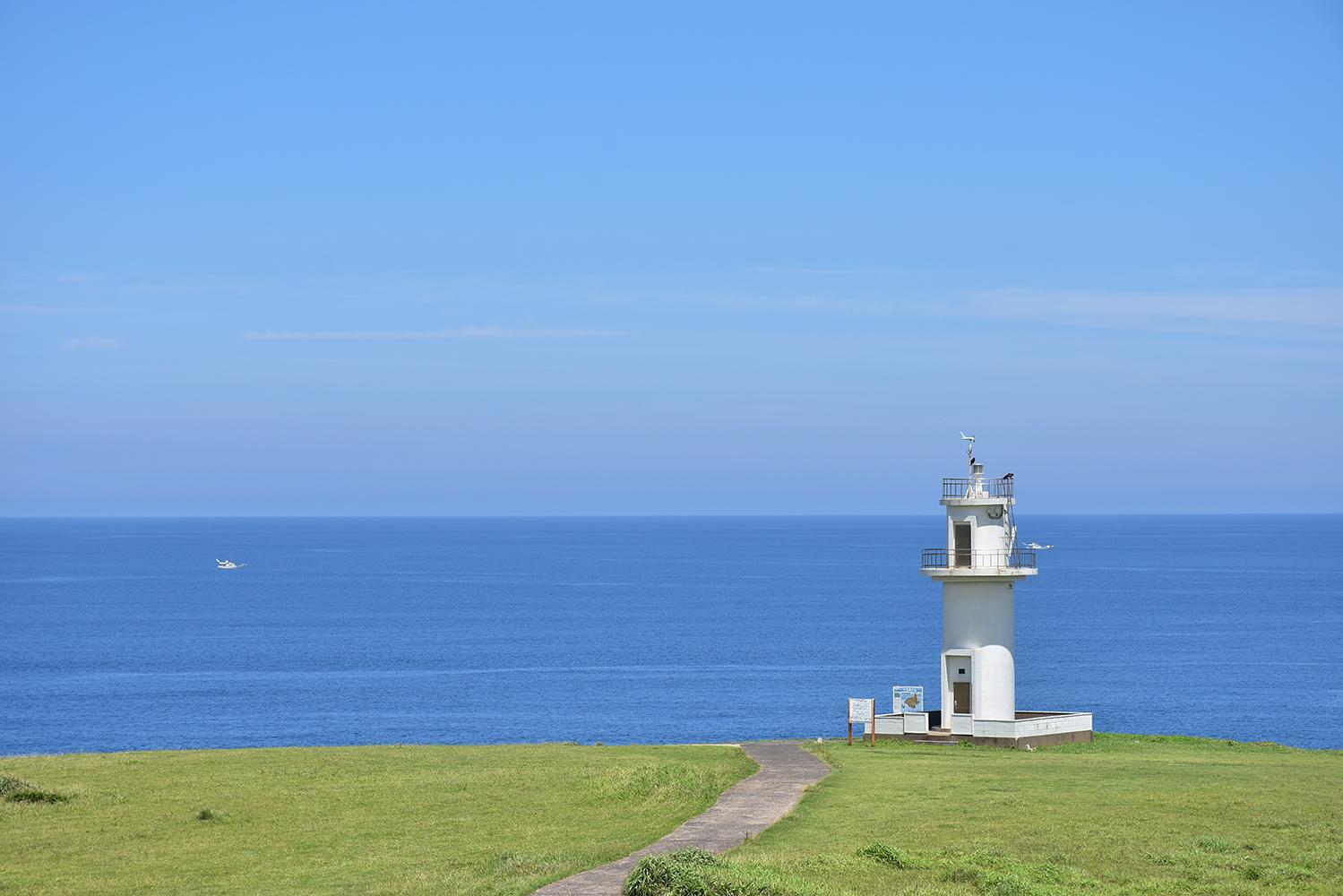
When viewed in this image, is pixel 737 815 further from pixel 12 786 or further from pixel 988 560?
pixel 988 560

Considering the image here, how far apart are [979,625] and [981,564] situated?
1868 millimetres

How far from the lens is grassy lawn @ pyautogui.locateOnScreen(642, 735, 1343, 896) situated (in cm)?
2348

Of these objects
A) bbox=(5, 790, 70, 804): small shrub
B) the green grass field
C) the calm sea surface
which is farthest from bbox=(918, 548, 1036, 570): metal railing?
the calm sea surface

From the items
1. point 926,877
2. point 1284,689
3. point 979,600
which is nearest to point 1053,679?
point 1284,689

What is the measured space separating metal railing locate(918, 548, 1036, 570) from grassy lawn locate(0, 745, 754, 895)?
939 centimetres

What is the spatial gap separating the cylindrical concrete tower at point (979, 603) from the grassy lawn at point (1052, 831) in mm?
5555

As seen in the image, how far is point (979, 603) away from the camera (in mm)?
45812

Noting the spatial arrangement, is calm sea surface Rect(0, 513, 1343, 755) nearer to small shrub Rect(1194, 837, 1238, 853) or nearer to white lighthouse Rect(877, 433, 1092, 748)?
white lighthouse Rect(877, 433, 1092, 748)

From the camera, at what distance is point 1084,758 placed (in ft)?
132

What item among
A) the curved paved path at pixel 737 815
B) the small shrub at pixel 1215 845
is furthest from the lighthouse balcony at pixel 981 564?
the small shrub at pixel 1215 845

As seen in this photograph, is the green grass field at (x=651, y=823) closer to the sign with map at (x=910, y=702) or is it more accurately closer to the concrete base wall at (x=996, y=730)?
the concrete base wall at (x=996, y=730)

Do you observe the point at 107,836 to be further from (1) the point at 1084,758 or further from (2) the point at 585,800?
(1) the point at 1084,758

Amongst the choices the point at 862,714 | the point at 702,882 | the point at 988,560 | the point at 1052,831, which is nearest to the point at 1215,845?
the point at 1052,831

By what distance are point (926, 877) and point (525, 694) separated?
73.1 metres
